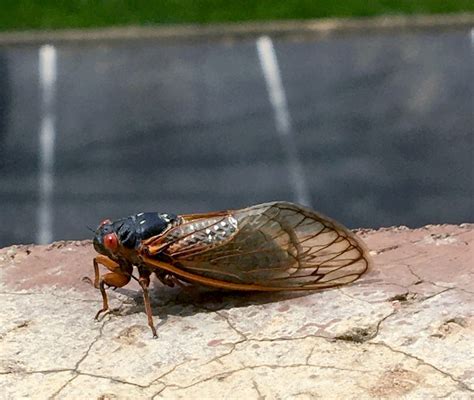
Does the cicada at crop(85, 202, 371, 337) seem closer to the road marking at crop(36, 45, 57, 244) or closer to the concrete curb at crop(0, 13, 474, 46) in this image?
the road marking at crop(36, 45, 57, 244)

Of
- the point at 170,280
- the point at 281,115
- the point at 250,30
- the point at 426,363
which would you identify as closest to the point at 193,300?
the point at 170,280

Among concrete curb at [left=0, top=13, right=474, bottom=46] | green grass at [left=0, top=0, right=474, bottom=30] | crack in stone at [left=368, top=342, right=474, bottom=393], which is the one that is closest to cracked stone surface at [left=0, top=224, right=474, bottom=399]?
crack in stone at [left=368, top=342, right=474, bottom=393]

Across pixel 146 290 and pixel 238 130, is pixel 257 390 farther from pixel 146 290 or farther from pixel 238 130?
pixel 238 130

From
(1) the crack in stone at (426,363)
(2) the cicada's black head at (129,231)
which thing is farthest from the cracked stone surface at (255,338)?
(2) the cicada's black head at (129,231)

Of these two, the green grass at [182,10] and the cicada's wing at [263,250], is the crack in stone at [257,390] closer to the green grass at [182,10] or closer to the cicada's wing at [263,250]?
the cicada's wing at [263,250]

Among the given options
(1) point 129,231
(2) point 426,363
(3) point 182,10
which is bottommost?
(2) point 426,363

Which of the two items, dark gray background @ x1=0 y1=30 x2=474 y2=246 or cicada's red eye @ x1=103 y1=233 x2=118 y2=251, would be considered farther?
dark gray background @ x1=0 y1=30 x2=474 y2=246
